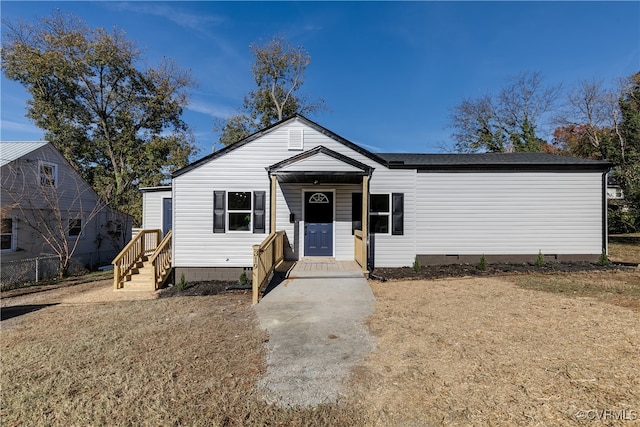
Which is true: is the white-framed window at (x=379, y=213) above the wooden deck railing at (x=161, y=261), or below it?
above

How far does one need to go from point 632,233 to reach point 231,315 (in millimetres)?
28157

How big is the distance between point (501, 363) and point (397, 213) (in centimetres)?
607

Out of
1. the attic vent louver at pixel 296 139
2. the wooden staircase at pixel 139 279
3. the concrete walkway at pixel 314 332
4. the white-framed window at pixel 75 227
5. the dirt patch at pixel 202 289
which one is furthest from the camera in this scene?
the white-framed window at pixel 75 227

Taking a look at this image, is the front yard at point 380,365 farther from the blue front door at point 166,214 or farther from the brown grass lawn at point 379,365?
the blue front door at point 166,214

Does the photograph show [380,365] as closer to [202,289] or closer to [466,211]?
[202,289]

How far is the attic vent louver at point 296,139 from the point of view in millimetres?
9067

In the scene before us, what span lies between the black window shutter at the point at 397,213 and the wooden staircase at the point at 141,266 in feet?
23.9

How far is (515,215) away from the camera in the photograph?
9492 millimetres

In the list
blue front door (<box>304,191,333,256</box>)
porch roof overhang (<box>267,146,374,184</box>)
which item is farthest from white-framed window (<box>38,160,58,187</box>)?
blue front door (<box>304,191,333,256</box>)

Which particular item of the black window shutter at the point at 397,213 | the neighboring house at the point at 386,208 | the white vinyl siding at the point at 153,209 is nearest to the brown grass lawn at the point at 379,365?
the neighboring house at the point at 386,208

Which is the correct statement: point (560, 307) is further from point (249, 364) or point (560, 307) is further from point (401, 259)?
point (249, 364)

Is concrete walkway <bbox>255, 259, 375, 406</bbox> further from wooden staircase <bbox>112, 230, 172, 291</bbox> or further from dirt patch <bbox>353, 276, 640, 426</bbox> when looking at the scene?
wooden staircase <bbox>112, 230, 172, 291</bbox>

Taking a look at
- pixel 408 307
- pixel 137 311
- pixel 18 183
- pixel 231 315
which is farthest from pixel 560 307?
pixel 18 183

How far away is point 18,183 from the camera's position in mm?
11609
